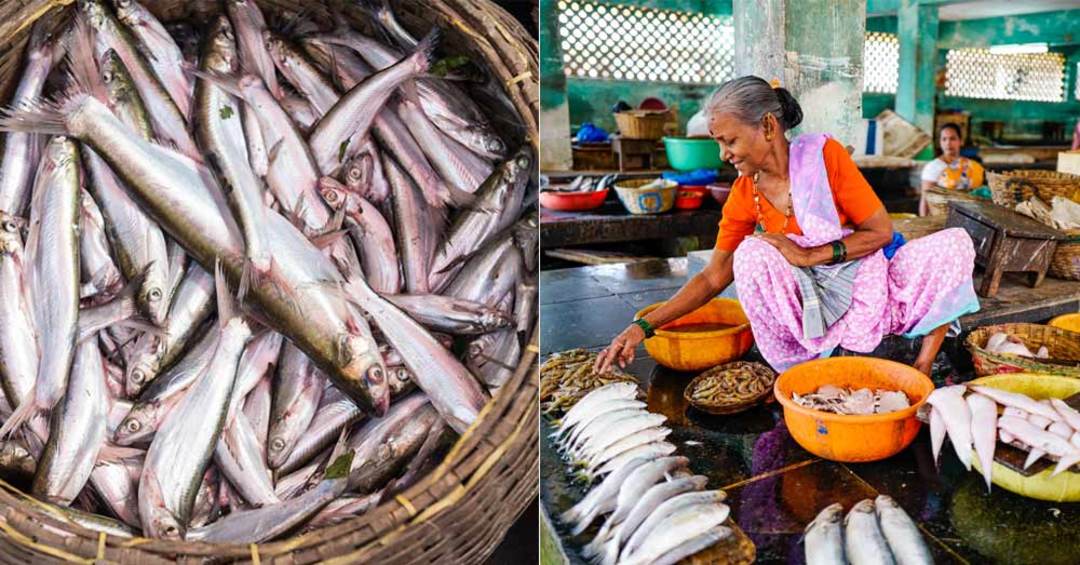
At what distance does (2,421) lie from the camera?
5.03 ft

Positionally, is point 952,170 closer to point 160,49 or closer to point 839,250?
point 839,250

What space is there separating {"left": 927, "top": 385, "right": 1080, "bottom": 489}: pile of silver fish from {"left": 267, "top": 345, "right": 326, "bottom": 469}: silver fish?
1.60m

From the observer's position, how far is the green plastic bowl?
654 cm

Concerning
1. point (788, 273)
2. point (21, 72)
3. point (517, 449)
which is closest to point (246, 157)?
point (21, 72)

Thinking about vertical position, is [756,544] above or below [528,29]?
below

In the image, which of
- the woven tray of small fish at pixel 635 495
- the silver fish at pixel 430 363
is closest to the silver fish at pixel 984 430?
the woven tray of small fish at pixel 635 495

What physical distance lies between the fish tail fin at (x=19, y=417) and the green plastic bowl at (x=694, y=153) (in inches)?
227

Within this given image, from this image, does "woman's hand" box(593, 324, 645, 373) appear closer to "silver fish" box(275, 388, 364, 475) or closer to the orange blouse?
the orange blouse

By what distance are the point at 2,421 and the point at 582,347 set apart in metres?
2.15

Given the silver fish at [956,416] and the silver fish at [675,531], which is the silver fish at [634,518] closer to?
the silver fish at [675,531]

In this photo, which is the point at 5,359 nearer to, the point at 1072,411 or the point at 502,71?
the point at 502,71

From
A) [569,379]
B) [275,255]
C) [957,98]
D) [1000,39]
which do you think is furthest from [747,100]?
[957,98]

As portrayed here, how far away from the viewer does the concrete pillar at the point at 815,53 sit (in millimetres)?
3650

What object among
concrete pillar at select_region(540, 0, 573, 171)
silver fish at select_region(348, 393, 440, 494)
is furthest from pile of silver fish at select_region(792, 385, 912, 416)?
concrete pillar at select_region(540, 0, 573, 171)
